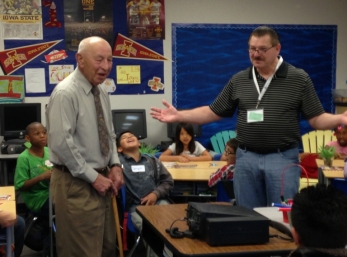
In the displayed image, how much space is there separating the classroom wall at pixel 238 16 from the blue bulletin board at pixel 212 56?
3.3 inches

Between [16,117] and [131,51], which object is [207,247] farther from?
[131,51]

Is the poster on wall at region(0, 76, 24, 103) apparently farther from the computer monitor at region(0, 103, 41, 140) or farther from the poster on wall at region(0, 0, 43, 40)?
the poster on wall at region(0, 0, 43, 40)

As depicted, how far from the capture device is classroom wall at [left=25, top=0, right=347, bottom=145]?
7.43 metres

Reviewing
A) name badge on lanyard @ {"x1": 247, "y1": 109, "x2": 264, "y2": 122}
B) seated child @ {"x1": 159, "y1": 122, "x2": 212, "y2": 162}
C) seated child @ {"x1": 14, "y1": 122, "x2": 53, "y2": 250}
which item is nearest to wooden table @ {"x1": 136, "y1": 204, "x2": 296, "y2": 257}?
name badge on lanyard @ {"x1": 247, "y1": 109, "x2": 264, "y2": 122}

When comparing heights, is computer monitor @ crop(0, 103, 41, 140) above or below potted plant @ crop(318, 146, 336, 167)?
above

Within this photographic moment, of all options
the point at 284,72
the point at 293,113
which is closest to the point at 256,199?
the point at 293,113

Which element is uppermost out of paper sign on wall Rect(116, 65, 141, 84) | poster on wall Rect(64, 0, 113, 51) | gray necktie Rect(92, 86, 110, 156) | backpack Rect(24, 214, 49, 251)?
poster on wall Rect(64, 0, 113, 51)

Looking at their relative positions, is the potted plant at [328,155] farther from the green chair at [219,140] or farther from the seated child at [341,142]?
the green chair at [219,140]

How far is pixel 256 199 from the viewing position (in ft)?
11.3

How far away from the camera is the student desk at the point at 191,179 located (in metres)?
5.19

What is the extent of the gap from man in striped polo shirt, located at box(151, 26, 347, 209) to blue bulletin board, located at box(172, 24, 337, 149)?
4.05m

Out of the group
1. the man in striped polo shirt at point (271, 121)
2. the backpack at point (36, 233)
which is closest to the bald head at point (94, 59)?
the man in striped polo shirt at point (271, 121)

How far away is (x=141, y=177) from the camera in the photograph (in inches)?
186

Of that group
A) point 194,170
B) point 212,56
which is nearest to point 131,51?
point 212,56
